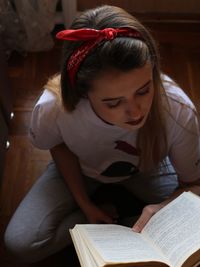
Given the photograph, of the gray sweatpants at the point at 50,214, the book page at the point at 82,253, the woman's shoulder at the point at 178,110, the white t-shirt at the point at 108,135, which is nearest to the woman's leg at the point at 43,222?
the gray sweatpants at the point at 50,214

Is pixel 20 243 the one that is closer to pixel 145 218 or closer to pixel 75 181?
pixel 75 181

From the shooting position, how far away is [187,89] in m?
1.62

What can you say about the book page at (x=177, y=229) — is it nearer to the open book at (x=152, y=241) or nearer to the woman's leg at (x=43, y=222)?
the open book at (x=152, y=241)

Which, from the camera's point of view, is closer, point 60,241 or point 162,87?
point 162,87

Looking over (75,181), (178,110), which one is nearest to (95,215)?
(75,181)

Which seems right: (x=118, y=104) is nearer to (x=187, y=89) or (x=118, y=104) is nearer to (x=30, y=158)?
(x=30, y=158)

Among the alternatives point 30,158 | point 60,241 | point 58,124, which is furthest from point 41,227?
point 30,158

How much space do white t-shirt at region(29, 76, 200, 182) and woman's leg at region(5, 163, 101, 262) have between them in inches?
4.7

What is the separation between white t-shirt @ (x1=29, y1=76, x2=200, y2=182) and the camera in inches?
36.2

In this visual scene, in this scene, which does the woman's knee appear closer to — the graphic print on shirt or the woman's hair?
the graphic print on shirt

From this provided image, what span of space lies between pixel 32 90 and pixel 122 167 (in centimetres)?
68

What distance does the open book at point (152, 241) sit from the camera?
75cm

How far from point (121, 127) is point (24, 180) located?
0.54 metres

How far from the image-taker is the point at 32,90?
64.0 inches
